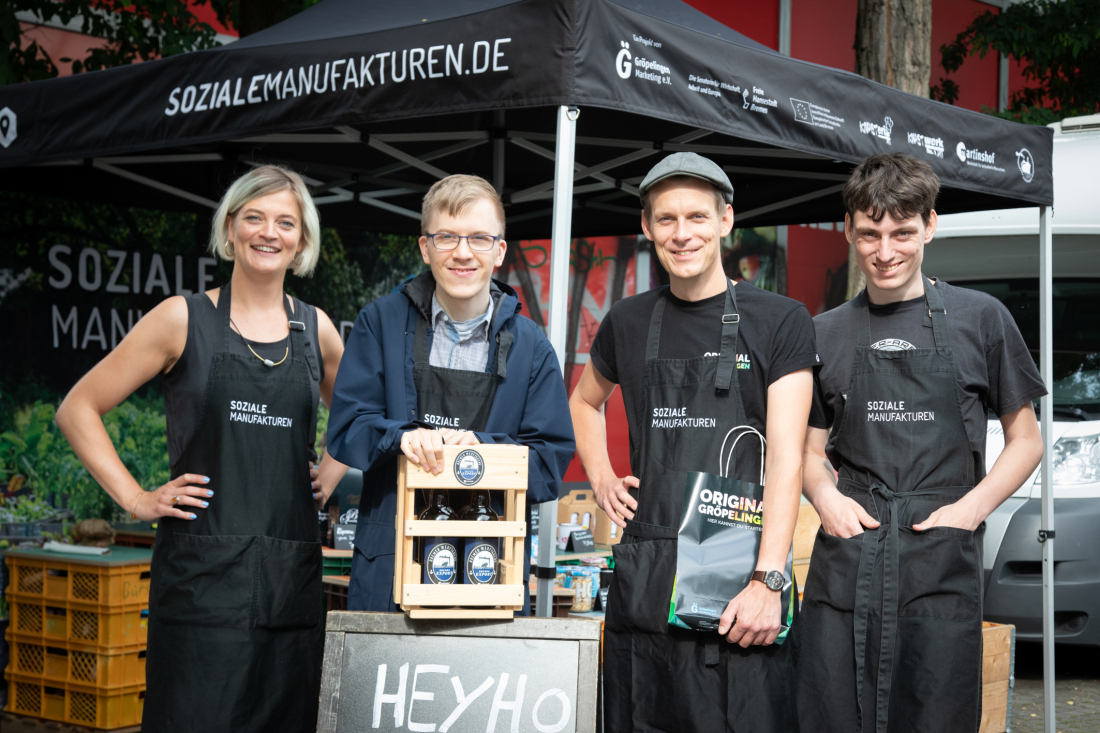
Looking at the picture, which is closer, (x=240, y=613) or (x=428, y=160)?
(x=240, y=613)

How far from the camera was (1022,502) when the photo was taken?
6.46 metres

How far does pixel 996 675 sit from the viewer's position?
450cm

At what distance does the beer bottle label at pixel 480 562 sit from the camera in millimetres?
2375

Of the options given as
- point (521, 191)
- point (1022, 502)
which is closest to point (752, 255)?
point (1022, 502)

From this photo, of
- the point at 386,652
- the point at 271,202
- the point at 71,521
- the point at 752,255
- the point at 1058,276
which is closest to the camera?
the point at 386,652

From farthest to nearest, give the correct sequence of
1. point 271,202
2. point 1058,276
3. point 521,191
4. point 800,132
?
point 1058,276
point 521,191
point 800,132
point 271,202

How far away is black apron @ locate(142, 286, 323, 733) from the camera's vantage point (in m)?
2.77

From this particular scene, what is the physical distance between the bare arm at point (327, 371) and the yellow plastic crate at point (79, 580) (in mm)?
1960

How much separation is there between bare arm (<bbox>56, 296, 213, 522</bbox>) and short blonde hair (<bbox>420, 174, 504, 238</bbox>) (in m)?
0.87

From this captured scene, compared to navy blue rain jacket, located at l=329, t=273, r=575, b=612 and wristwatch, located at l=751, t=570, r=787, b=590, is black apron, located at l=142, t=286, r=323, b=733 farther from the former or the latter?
wristwatch, located at l=751, t=570, r=787, b=590

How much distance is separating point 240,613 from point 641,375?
4.12ft

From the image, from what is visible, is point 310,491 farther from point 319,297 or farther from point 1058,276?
point 1058,276

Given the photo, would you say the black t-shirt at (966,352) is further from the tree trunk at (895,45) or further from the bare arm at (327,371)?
the tree trunk at (895,45)

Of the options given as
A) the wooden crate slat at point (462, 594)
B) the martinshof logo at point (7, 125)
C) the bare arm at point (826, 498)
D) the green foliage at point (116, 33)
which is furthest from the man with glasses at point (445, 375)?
the green foliage at point (116, 33)
